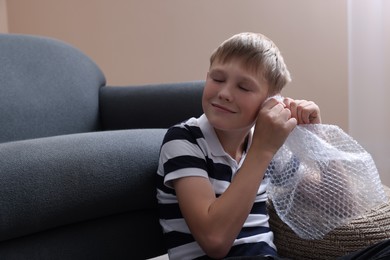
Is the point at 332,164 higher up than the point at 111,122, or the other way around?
the point at 332,164

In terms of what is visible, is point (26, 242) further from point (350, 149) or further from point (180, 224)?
point (350, 149)

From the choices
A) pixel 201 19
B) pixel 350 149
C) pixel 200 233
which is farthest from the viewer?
pixel 201 19

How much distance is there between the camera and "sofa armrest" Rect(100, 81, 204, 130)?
142 cm

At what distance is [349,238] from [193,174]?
0.31 metres

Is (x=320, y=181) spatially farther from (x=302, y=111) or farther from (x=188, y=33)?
(x=188, y=33)

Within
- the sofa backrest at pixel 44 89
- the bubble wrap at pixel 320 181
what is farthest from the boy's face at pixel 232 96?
the sofa backrest at pixel 44 89

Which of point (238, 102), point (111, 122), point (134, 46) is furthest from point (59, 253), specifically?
point (134, 46)

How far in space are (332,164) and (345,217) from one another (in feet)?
0.32

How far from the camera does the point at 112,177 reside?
900 millimetres

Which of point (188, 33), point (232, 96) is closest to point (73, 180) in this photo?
point (232, 96)

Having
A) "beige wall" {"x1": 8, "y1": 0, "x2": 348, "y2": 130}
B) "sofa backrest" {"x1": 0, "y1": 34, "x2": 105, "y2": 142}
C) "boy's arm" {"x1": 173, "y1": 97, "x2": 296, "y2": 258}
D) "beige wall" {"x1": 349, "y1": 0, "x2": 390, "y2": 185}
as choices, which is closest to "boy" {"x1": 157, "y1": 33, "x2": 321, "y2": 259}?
"boy's arm" {"x1": 173, "y1": 97, "x2": 296, "y2": 258}

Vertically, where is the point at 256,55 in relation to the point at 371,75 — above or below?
above

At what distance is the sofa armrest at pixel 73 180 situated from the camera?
2.63 ft

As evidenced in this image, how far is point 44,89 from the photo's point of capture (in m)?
1.49
